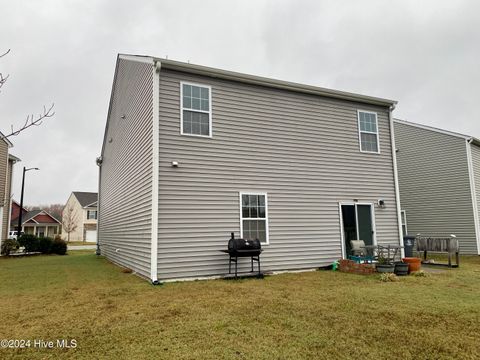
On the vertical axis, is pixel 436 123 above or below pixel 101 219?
above

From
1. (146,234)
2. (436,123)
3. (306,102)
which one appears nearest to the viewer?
(146,234)

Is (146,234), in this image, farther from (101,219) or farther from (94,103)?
(94,103)

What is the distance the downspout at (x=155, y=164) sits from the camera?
766 cm

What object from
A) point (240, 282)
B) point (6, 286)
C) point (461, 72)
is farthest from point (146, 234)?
point (461, 72)

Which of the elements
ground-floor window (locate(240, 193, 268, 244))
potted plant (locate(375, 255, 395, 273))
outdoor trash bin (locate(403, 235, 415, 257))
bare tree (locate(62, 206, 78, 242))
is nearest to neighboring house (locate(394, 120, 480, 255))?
outdoor trash bin (locate(403, 235, 415, 257))

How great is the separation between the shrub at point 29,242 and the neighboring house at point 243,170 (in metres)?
10.7

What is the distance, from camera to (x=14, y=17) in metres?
3.49

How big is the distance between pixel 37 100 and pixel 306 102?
7429 mm

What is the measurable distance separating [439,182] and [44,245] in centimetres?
2206

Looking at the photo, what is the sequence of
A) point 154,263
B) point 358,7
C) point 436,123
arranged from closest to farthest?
1. point 154,263
2. point 358,7
3. point 436,123

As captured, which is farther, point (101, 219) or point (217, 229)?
point (101, 219)

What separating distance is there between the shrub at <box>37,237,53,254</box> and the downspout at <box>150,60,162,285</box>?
15930mm

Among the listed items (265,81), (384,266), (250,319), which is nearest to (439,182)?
(384,266)

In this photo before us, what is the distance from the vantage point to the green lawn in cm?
366
